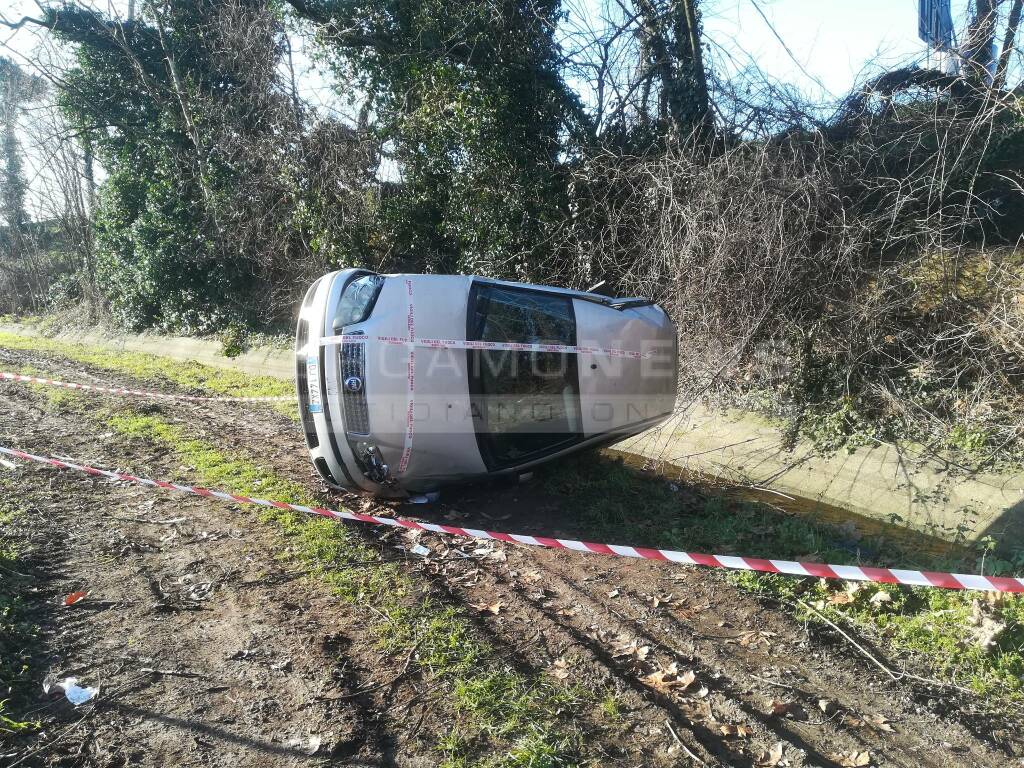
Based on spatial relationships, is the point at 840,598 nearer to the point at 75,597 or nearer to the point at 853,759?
the point at 853,759

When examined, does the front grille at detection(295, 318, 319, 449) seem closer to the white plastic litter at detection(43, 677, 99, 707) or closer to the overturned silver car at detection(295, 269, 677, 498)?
the overturned silver car at detection(295, 269, 677, 498)

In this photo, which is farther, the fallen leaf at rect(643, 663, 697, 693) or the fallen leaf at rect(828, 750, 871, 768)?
the fallen leaf at rect(643, 663, 697, 693)

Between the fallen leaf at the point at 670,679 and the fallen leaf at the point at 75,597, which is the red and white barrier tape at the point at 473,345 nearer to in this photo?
the fallen leaf at the point at 75,597

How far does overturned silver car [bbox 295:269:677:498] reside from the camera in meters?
6.54

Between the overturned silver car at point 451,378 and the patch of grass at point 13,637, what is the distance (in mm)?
2568

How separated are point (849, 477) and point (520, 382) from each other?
389cm

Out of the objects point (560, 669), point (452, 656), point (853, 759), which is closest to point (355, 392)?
point (452, 656)

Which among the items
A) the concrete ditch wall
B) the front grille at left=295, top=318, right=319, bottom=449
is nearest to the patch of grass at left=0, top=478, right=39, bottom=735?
the front grille at left=295, top=318, right=319, bottom=449

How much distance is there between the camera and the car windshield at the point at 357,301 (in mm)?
6707

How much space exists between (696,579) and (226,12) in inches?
668

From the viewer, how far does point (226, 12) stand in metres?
16.4

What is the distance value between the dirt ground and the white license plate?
1.24 m

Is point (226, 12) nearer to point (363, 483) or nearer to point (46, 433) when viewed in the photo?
point (46, 433)

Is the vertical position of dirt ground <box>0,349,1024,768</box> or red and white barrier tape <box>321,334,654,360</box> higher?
red and white barrier tape <box>321,334,654,360</box>
